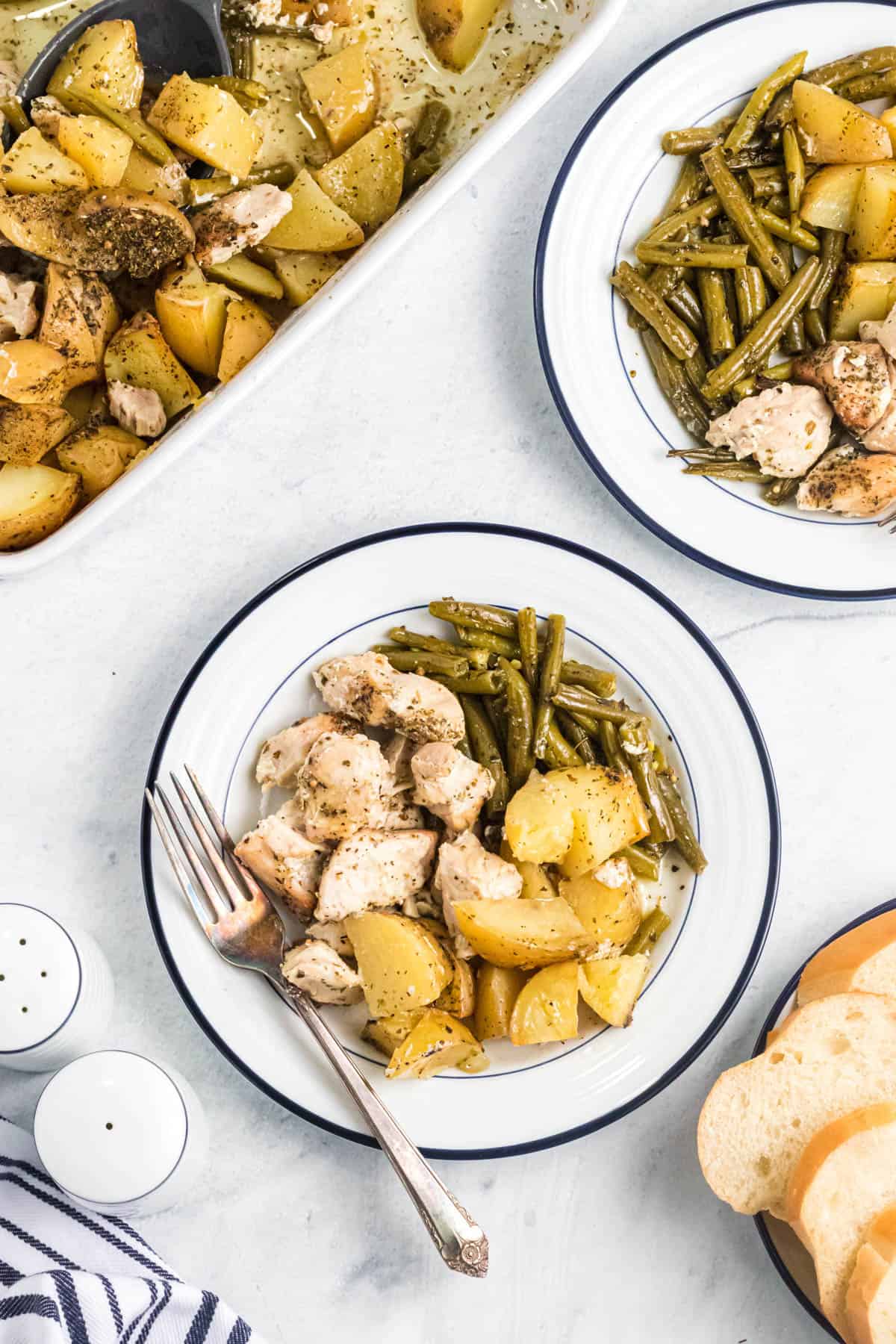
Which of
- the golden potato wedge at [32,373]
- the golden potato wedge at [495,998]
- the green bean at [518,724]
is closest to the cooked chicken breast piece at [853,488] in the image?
the green bean at [518,724]

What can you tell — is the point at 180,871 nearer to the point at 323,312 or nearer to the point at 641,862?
the point at 641,862

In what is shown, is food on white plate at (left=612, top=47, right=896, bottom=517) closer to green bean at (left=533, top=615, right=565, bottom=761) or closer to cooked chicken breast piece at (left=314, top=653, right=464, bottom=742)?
green bean at (left=533, top=615, right=565, bottom=761)

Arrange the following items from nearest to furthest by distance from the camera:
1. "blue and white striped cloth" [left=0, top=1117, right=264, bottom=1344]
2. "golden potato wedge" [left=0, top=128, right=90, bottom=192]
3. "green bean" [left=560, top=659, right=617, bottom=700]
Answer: "blue and white striped cloth" [left=0, top=1117, right=264, bottom=1344], "golden potato wedge" [left=0, top=128, right=90, bottom=192], "green bean" [left=560, top=659, right=617, bottom=700]

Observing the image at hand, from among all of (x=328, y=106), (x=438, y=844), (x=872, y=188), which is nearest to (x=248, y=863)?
(x=438, y=844)

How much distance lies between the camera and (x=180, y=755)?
182 centimetres

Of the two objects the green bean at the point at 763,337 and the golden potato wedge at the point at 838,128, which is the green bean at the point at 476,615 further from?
the golden potato wedge at the point at 838,128

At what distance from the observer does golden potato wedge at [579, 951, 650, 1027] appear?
1766 mm

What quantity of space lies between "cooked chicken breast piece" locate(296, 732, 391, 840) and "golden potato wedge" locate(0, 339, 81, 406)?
73cm

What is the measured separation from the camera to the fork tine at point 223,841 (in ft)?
5.95

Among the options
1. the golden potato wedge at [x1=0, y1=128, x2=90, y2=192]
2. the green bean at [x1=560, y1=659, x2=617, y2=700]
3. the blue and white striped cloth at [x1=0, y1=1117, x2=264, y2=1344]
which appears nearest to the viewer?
the blue and white striped cloth at [x1=0, y1=1117, x2=264, y2=1344]

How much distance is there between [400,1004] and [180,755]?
558mm

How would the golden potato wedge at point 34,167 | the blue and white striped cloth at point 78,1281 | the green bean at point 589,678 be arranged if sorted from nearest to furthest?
the blue and white striped cloth at point 78,1281
the golden potato wedge at point 34,167
the green bean at point 589,678

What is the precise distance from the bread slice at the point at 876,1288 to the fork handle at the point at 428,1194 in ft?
2.01

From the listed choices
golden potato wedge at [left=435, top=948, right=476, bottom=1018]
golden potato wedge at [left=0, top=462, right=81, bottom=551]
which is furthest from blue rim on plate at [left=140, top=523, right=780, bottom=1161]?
golden potato wedge at [left=0, top=462, right=81, bottom=551]
